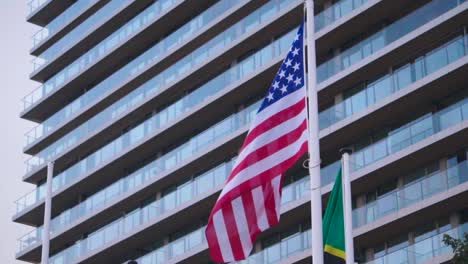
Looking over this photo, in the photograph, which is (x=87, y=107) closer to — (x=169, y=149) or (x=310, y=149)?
(x=169, y=149)

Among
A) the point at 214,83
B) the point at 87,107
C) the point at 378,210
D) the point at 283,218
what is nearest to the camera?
the point at 378,210

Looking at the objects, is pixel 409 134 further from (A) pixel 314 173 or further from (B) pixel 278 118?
(A) pixel 314 173

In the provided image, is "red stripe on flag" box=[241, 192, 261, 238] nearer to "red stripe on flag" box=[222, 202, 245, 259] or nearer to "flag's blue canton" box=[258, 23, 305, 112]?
"red stripe on flag" box=[222, 202, 245, 259]

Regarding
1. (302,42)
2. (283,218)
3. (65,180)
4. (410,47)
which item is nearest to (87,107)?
(65,180)

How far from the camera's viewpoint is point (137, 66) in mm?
70688

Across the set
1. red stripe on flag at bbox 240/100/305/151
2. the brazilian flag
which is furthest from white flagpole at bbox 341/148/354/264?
red stripe on flag at bbox 240/100/305/151

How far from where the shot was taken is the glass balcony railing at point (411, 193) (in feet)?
156

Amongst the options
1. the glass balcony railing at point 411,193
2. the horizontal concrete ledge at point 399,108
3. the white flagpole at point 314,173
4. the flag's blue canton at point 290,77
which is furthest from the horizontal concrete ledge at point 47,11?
the white flagpole at point 314,173

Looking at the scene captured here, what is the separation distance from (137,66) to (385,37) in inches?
847

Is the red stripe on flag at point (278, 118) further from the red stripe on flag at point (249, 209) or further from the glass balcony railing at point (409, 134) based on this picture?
the glass balcony railing at point (409, 134)

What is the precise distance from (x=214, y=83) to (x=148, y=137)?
231 inches

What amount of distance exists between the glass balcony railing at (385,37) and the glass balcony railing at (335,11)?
153cm

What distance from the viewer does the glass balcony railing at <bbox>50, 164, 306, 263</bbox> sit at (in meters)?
60.5

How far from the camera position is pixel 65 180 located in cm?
7362
